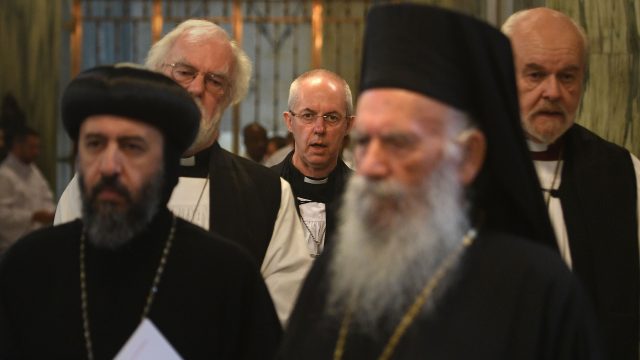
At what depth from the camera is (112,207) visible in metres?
3.40

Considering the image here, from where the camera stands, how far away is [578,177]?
4625 mm

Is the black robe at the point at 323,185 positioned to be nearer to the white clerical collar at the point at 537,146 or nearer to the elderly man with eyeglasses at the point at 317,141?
the elderly man with eyeglasses at the point at 317,141

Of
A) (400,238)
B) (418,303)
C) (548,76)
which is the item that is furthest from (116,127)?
(548,76)

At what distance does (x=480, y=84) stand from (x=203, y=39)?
247 cm

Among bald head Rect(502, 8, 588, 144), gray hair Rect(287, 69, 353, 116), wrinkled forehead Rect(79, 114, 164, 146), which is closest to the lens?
wrinkled forehead Rect(79, 114, 164, 146)

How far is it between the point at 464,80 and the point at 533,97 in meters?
1.65

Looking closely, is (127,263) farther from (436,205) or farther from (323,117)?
(323,117)

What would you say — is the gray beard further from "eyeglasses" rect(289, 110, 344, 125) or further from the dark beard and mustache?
"eyeglasses" rect(289, 110, 344, 125)

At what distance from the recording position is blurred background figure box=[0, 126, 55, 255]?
8820mm

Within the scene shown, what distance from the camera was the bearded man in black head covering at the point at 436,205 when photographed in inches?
108

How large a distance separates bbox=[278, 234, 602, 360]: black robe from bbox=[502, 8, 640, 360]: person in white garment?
1.71m

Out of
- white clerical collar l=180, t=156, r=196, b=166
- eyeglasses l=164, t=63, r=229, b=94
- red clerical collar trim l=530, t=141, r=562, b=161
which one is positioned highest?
eyeglasses l=164, t=63, r=229, b=94

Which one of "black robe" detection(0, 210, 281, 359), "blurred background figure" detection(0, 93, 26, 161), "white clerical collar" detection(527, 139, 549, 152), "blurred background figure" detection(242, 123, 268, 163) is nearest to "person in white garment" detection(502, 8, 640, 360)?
"white clerical collar" detection(527, 139, 549, 152)

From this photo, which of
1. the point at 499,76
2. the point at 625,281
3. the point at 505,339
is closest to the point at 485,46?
the point at 499,76
